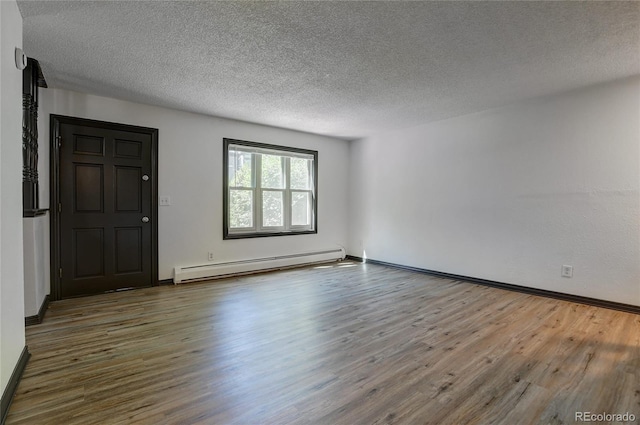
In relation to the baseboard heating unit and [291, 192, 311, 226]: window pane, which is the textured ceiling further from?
the baseboard heating unit

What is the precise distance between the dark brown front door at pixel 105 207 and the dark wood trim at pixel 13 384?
179 centimetres

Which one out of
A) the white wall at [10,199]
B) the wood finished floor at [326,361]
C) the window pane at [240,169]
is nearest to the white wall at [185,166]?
the window pane at [240,169]

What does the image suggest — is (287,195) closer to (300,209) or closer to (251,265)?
(300,209)

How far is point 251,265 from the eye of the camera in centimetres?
507

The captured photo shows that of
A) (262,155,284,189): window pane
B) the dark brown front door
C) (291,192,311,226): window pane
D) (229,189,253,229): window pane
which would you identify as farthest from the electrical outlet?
the dark brown front door

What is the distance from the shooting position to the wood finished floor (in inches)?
66.8

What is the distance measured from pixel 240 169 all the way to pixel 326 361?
12.0 ft

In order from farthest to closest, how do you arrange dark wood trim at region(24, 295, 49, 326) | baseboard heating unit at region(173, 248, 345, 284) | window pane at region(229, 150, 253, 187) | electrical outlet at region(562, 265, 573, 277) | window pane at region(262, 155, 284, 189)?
window pane at region(262, 155, 284, 189) < window pane at region(229, 150, 253, 187) < baseboard heating unit at region(173, 248, 345, 284) < electrical outlet at region(562, 265, 573, 277) < dark wood trim at region(24, 295, 49, 326)

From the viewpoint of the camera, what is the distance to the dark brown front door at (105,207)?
146 inches

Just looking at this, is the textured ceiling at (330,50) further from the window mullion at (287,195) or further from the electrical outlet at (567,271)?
the electrical outlet at (567,271)

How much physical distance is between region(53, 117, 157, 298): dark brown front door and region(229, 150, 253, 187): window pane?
1142 mm

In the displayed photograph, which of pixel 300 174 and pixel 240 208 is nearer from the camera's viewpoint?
pixel 240 208

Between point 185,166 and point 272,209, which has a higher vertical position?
point 185,166

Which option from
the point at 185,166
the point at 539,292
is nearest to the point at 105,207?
the point at 185,166
